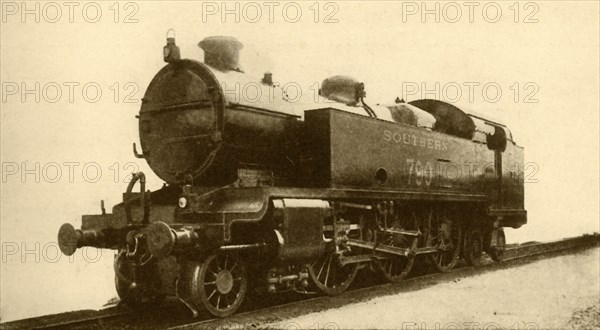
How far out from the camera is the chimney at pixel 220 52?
24.2 feet

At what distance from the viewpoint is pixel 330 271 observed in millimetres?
8289

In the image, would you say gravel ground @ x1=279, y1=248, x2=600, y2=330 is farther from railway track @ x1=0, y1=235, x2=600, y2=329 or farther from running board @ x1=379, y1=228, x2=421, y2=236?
running board @ x1=379, y1=228, x2=421, y2=236

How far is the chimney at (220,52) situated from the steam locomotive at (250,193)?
0.04 feet

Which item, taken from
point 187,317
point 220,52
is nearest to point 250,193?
point 187,317

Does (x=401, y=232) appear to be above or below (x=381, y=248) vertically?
above

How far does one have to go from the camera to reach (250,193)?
6.61 m

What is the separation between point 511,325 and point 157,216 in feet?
12.8

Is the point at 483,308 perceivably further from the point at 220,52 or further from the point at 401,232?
the point at 220,52

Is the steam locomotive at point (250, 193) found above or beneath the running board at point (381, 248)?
above

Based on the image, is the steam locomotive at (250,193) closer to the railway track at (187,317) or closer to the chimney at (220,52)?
the chimney at (220,52)

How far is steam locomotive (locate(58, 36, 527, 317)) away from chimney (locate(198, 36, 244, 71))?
0.5 inches

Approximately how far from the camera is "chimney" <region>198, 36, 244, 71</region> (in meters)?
7.39

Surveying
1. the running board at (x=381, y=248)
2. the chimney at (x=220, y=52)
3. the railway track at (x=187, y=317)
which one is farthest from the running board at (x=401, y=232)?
the chimney at (x=220, y=52)

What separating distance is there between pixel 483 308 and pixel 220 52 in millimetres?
4191
